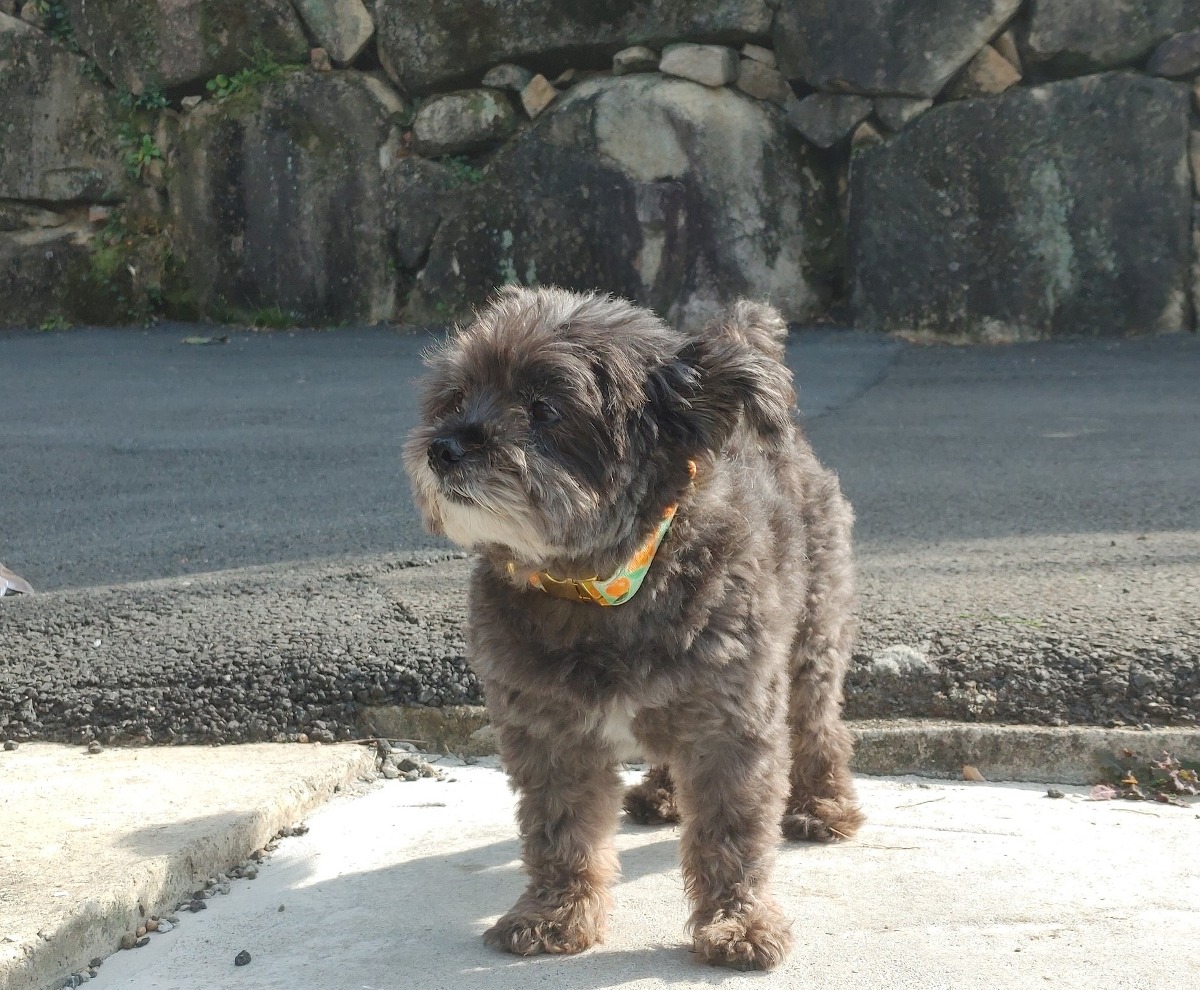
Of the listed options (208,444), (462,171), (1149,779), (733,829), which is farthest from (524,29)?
(733,829)

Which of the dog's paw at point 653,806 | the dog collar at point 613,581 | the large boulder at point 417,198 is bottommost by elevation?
the dog's paw at point 653,806

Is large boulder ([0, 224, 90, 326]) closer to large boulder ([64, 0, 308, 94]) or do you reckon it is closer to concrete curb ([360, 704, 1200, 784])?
large boulder ([64, 0, 308, 94])

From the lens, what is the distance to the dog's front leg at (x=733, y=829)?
3.11 metres

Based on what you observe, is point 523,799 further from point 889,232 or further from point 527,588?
point 889,232

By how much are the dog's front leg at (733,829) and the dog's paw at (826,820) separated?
0.64 metres

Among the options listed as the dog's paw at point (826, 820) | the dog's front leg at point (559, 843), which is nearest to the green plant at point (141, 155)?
the dog's paw at point (826, 820)

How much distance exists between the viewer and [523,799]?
328cm

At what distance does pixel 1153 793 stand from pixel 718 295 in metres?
9.23

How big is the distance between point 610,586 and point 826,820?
117 cm

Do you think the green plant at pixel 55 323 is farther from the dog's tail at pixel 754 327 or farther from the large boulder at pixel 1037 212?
the dog's tail at pixel 754 327

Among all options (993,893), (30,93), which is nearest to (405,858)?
(993,893)

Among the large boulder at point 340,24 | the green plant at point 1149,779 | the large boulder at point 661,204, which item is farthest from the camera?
the large boulder at point 340,24

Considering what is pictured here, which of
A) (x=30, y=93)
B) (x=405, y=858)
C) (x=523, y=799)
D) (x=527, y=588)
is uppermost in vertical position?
(x=30, y=93)

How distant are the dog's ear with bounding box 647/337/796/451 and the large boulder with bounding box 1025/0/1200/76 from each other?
403 inches
